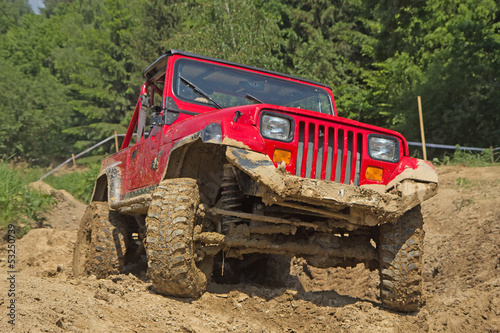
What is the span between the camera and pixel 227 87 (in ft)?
18.9

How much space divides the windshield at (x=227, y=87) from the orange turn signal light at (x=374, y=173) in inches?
59.2

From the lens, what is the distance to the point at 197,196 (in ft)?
15.3

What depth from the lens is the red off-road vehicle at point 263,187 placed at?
430 cm

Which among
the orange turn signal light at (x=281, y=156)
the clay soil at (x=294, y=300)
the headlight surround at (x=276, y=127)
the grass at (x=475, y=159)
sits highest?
the grass at (x=475, y=159)

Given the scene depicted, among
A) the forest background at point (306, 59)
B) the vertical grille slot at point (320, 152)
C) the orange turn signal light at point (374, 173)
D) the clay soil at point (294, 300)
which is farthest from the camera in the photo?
the forest background at point (306, 59)

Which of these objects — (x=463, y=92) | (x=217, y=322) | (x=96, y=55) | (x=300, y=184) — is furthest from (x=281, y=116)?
(x=96, y=55)

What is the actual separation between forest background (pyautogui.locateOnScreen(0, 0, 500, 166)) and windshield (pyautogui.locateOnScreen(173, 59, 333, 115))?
9.18m

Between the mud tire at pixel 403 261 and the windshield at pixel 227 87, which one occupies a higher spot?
the windshield at pixel 227 87

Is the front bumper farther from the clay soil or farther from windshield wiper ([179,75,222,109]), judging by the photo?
windshield wiper ([179,75,222,109])

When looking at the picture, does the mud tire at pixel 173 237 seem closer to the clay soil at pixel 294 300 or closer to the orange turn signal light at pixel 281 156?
the clay soil at pixel 294 300

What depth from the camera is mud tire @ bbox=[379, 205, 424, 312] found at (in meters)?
4.80

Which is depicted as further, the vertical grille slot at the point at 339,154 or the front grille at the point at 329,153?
the vertical grille slot at the point at 339,154

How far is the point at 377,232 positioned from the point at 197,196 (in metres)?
1.79

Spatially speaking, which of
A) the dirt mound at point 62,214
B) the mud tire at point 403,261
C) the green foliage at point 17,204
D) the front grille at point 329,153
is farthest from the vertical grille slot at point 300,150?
the dirt mound at point 62,214
